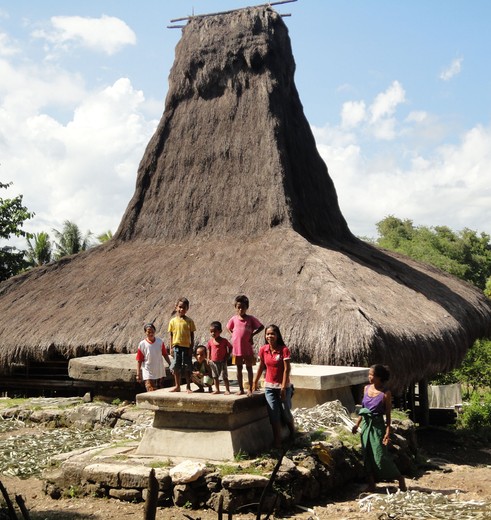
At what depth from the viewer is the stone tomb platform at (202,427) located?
256 inches

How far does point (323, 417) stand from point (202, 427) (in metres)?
1.92

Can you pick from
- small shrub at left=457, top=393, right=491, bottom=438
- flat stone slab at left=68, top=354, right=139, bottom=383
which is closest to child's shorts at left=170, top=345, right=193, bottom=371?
flat stone slab at left=68, top=354, right=139, bottom=383

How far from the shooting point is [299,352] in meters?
10.9

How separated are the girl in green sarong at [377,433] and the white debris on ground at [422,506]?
223 mm

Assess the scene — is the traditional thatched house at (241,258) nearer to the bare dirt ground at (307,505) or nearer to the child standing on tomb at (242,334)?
the bare dirt ground at (307,505)

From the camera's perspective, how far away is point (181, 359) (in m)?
7.45

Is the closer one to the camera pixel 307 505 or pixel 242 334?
pixel 307 505

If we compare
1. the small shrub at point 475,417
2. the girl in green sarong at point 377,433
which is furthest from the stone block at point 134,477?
the small shrub at point 475,417

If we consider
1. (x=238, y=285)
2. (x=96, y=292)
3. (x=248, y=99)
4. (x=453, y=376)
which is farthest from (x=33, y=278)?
(x=453, y=376)

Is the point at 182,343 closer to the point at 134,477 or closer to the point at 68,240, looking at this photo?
the point at 134,477

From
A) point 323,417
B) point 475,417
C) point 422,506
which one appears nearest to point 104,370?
point 323,417

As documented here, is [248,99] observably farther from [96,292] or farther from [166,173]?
[96,292]

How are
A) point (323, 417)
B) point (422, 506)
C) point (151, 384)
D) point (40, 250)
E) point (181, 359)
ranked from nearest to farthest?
1. point (422, 506)
2. point (181, 359)
3. point (323, 417)
4. point (151, 384)
5. point (40, 250)

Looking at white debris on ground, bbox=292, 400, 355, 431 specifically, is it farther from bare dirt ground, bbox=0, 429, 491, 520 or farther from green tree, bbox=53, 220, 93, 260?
green tree, bbox=53, 220, 93, 260
